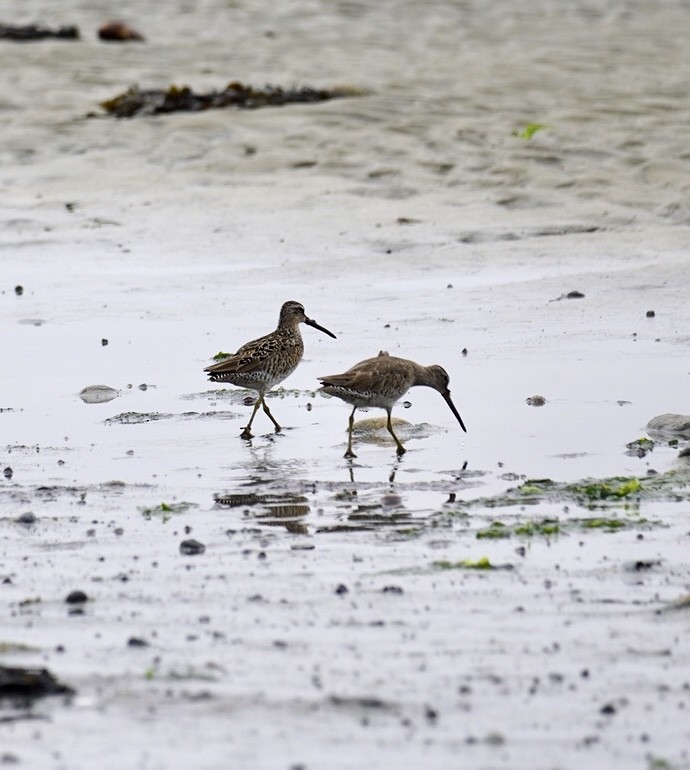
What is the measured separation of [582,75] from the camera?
81.9 ft

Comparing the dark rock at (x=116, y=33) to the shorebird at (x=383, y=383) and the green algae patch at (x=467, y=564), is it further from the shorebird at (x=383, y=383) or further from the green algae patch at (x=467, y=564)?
the green algae patch at (x=467, y=564)

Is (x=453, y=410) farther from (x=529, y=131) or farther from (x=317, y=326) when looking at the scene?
(x=529, y=131)

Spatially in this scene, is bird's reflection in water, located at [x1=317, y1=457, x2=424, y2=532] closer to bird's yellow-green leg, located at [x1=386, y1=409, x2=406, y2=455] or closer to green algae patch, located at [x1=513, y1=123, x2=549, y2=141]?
bird's yellow-green leg, located at [x1=386, y1=409, x2=406, y2=455]

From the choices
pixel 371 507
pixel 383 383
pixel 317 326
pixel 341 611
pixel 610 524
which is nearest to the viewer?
pixel 341 611

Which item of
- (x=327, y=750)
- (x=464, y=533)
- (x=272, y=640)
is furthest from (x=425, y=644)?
(x=464, y=533)

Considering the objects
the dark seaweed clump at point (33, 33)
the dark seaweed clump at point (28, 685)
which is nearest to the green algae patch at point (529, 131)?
the dark seaweed clump at point (33, 33)

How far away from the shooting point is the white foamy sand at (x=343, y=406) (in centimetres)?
560

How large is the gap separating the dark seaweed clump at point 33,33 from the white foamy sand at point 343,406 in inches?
64.9

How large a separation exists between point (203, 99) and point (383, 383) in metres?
12.7

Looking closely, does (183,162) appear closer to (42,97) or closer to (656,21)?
(42,97)

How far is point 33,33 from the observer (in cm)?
2817

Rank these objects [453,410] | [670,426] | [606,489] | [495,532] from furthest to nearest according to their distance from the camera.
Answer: [453,410] < [670,426] < [606,489] < [495,532]

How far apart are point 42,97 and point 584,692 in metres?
19.0

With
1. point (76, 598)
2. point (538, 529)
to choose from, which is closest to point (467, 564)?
point (538, 529)
